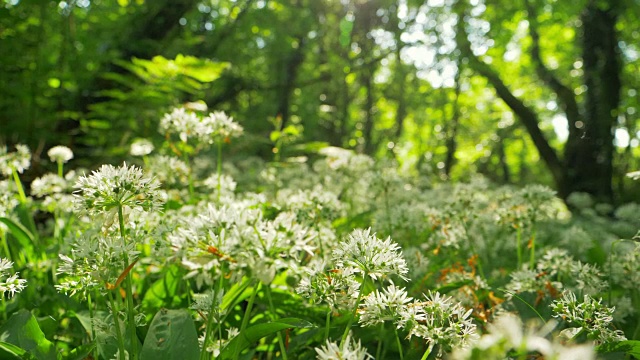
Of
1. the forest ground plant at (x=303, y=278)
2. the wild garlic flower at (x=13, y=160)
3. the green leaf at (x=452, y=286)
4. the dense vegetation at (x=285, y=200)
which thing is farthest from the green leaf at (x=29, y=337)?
the green leaf at (x=452, y=286)

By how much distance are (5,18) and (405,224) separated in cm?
403

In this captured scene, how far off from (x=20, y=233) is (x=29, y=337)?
1223mm

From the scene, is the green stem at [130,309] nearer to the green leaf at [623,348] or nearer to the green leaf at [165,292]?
the green leaf at [165,292]

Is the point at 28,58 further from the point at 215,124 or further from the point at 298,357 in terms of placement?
the point at 298,357

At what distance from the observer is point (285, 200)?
3113mm

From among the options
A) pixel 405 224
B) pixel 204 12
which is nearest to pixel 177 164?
pixel 405 224

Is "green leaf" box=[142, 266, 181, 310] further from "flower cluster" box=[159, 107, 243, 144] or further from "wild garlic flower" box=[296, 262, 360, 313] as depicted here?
"wild garlic flower" box=[296, 262, 360, 313]

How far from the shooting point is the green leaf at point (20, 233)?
8.63 ft

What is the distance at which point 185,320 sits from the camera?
5.58 feet

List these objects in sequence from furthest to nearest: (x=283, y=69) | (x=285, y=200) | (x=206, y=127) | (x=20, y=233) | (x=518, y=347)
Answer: (x=283, y=69)
(x=285, y=200)
(x=206, y=127)
(x=20, y=233)
(x=518, y=347)

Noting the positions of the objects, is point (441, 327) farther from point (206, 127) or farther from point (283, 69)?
point (283, 69)

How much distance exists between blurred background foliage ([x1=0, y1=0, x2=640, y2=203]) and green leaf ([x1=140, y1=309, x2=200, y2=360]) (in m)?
3.65

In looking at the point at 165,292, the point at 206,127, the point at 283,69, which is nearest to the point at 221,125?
the point at 206,127

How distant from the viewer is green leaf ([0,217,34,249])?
104 inches
